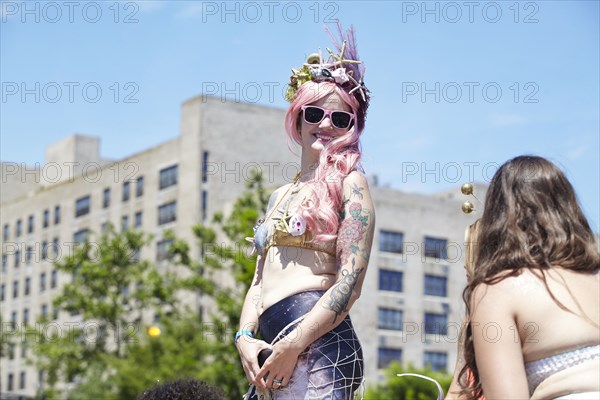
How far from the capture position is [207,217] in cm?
7406

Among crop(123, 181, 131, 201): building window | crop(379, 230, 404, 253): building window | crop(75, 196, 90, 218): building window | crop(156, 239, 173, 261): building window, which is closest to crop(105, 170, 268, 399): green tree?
crop(379, 230, 404, 253): building window

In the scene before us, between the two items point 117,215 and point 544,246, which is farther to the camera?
point 117,215

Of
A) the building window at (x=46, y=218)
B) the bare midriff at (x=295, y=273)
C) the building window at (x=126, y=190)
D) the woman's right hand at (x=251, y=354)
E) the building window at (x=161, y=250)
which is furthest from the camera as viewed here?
the building window at (x=46, y=218)

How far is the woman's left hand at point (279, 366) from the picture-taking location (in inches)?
215

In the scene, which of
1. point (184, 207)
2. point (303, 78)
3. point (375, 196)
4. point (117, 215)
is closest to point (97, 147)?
point (117, 215)

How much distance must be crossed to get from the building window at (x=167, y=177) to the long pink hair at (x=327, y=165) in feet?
232

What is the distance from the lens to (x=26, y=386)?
8650 centimetres

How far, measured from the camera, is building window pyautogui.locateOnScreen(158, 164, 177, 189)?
7662 centimetres

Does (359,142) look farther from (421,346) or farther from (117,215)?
(117,215)

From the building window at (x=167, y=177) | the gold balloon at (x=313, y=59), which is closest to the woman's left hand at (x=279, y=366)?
the gold balloon at (x=313, y=59)

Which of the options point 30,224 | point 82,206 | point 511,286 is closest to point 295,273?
point 511,286

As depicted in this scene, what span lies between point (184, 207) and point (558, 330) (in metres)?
71.5

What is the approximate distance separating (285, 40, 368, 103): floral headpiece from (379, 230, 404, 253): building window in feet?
195

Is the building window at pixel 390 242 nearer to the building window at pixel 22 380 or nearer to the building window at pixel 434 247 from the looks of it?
the building window at pixel 434 247
